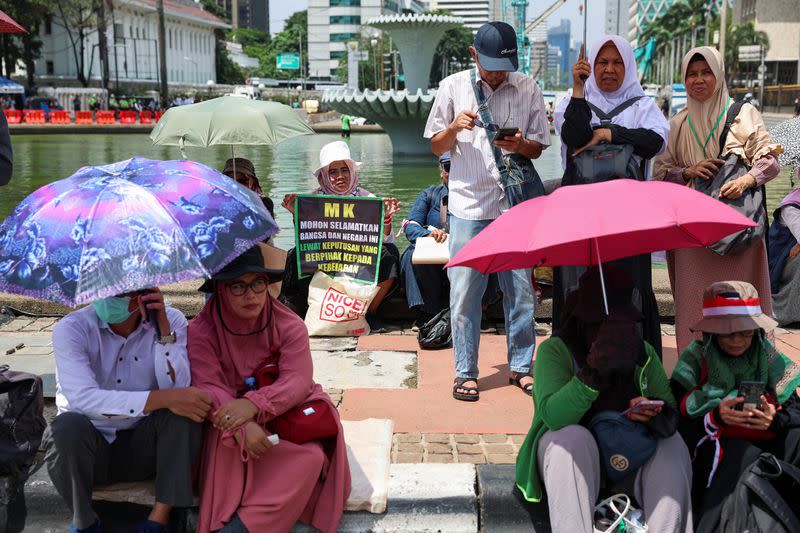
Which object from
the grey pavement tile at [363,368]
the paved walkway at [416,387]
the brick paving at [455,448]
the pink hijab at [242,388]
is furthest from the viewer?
the grey pavement tile at [363,368]

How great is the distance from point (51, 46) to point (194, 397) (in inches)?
3244

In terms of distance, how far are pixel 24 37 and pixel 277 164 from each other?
49555 millimetres

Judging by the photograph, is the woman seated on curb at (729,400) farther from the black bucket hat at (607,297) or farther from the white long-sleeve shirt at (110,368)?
the white long-sleeve shirt at (110,368)

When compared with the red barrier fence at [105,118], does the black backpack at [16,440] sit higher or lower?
lower

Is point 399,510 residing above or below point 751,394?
below

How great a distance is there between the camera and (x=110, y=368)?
3596 millimetres

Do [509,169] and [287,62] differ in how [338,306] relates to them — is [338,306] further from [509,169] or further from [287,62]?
[287,62]

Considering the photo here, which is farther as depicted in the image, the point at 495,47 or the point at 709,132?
the point at 709,132

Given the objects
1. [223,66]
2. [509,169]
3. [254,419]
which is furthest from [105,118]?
[223,66]

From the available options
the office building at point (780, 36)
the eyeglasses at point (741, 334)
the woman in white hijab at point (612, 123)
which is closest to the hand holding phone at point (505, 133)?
the woman in white hijab at point (612, 123)

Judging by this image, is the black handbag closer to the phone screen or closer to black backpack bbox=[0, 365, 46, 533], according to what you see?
the phone screen

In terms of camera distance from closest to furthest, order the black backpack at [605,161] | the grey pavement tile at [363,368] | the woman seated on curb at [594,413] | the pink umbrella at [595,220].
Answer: the pink umbrella at [595,220] → the woman seated on curb at [594,413] → the black backpack at [605,161] → the grey pavement tile at [363,368]

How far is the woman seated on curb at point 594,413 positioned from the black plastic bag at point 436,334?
2.42 metres

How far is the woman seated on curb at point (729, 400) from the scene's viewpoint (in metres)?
3.38
